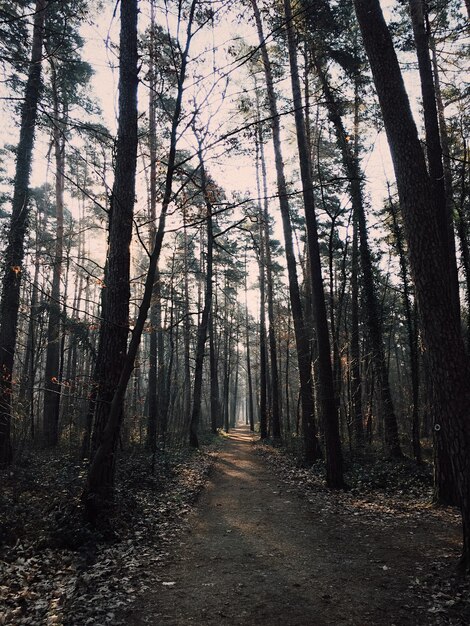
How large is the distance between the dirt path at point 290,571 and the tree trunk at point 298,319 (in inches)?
163

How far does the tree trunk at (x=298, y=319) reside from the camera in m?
12.1

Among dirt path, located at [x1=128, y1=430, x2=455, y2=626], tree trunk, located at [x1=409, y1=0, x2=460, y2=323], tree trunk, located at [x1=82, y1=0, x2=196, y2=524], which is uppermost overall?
tree trunk, located at [x1=409, y1=0, x2=460, y2=323]

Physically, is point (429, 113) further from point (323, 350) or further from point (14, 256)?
point (14, 256)

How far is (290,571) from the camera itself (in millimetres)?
4855

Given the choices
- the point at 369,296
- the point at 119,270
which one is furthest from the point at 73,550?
the point at 369,296

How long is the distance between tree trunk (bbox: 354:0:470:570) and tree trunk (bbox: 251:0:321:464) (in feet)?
18.7

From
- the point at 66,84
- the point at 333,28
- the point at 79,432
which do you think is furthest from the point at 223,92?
the point at 79,432

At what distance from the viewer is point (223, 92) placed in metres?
5.74

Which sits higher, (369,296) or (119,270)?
(369,296)

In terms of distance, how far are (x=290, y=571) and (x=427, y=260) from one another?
4.25 metres

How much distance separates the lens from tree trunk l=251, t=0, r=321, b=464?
39.8 ft

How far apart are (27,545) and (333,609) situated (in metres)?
3.92

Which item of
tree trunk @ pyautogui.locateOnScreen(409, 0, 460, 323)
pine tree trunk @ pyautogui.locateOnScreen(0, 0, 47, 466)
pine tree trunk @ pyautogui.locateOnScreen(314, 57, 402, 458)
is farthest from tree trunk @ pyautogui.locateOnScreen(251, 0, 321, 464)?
pine tree trunk @ pyautogui.locateOnScreen(0, 0, 47, 466)

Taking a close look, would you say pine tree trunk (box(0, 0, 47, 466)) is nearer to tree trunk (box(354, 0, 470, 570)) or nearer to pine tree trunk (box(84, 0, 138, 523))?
pine tree trunk (box(84, 0, 138, 523))
